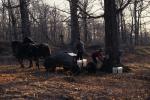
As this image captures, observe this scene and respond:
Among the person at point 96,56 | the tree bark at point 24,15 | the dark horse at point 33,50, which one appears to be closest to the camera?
the dark horse at point 33,50

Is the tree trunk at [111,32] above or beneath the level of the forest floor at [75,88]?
above

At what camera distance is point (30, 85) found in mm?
16656

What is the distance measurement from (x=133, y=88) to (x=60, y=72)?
5.02 m

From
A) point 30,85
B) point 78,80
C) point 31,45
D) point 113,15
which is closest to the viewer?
point 30,85

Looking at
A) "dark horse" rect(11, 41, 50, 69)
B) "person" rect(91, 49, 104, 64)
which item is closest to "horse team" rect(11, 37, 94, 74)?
"dark horse" rect(11, 41, 50, 69)

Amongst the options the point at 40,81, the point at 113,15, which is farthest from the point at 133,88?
the point at 113,15

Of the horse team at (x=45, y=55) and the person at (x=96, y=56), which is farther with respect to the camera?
the person at (x=96, y=56)

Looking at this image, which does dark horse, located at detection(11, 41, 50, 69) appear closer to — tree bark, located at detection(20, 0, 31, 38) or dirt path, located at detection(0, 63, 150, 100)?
dirt path, located at detection(0, 63, 150, 100)

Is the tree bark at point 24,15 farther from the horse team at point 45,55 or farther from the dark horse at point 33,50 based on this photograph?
the dark horse at point 33,50

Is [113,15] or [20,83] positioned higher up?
[113,15]

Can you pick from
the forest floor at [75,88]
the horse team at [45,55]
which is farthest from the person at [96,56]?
the forest floor at [75,88]

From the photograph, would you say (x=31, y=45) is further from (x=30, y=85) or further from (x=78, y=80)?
(x=30, y=85)

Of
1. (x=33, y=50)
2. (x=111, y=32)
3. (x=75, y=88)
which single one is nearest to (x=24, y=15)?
(x=111, y=32)

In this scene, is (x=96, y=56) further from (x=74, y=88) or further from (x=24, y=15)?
(x=24, y=15)
